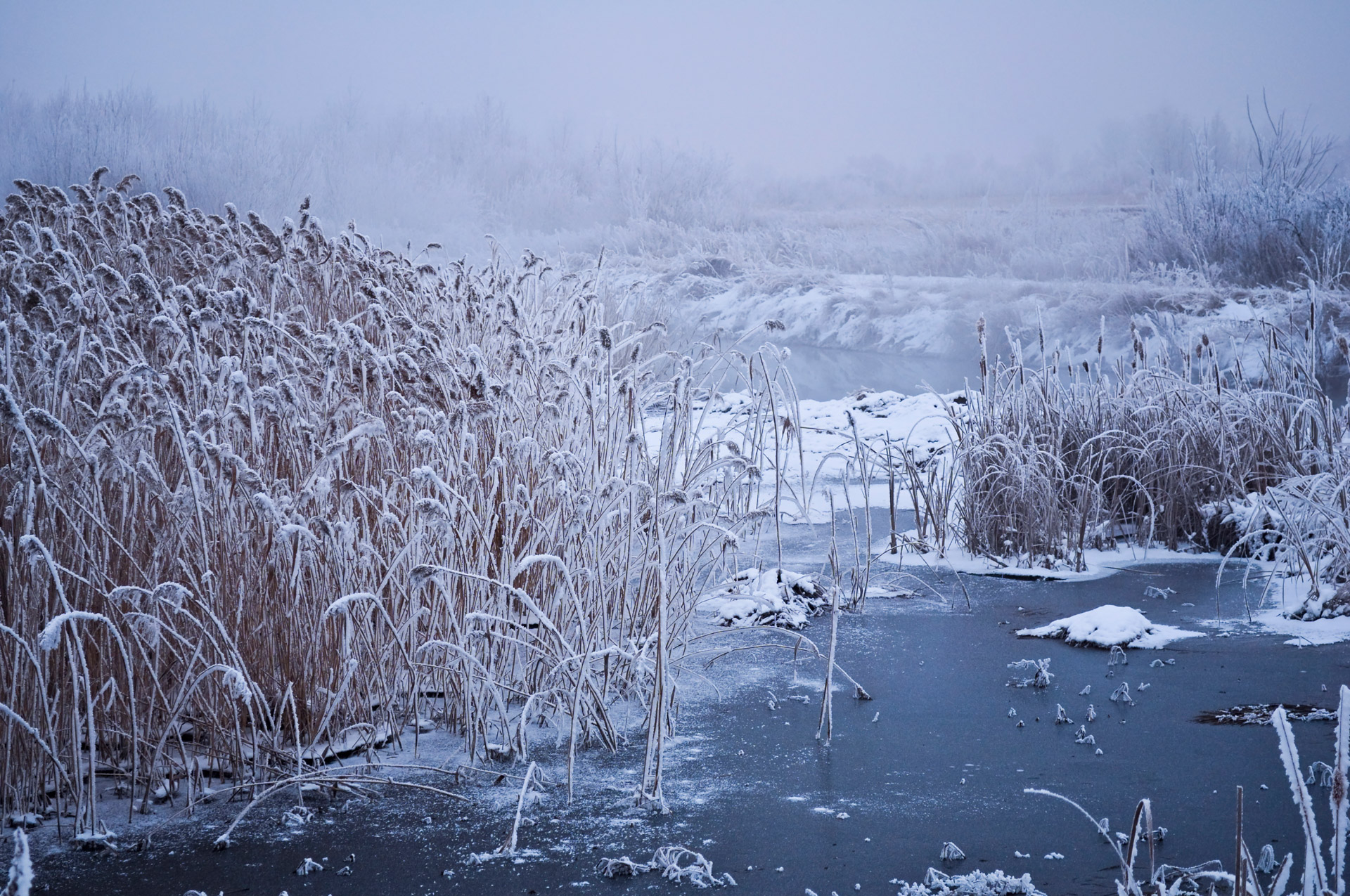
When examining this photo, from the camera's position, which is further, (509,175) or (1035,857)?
(509,175)

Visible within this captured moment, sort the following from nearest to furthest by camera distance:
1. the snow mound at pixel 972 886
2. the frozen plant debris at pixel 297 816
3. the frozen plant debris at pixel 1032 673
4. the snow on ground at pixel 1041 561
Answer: the snow mound at pixel 972 886 < the frozen plant debris at pixel 297 816 < the frozen plant debris at pixel 1032 673 < the snow on ground at pixel 1041 561

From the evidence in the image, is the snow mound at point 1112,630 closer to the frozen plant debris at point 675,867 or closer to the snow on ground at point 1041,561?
the snow on ground at point 1041,561

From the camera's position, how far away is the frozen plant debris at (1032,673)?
7.02 ft

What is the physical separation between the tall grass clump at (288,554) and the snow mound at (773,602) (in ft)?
0.90

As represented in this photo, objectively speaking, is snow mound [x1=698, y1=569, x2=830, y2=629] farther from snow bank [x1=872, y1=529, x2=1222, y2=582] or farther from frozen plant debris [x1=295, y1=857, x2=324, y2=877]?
frozen plant debris [x1=295, y1=857, x2=324, y2=877]

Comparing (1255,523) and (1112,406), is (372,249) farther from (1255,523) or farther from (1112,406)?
(1255,523)

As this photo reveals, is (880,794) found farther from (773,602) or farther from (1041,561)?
(1041,561)

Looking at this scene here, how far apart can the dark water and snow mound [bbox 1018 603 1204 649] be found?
0.04m

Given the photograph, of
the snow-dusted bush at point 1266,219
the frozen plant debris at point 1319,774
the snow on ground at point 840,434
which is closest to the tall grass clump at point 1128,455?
the snow on ground at point 840,434

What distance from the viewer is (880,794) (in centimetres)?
162

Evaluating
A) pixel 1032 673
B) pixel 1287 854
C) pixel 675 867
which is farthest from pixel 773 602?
pixel 1287 854

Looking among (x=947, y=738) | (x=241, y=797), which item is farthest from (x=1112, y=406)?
(x=241, y=797)

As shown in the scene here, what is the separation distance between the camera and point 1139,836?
1.41m

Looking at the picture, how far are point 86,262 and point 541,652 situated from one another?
2.86 metres
